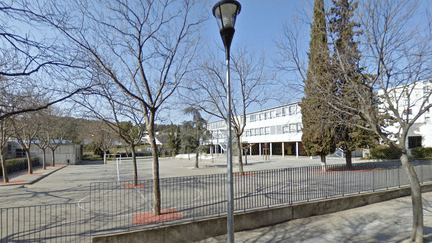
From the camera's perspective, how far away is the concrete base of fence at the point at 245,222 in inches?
254

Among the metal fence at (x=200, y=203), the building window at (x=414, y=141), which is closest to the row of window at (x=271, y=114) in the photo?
the building window at (x=414, y=141)

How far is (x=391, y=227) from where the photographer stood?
7719 mm

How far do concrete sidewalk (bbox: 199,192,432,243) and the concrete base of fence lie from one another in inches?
A: 7.5

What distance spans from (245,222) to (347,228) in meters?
3.14

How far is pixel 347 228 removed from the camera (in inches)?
303

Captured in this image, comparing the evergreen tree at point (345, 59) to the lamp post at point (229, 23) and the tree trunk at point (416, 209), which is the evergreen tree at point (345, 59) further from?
the lamp post at point (229, 23)

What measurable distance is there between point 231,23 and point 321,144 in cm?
1895

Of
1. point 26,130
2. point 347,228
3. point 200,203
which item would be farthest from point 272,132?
point 347,228

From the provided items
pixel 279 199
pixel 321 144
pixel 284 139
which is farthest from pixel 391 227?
pixel 284 139

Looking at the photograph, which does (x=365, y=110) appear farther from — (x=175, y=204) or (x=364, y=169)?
(x=175, y=204)

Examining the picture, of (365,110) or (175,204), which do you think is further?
(175,204)

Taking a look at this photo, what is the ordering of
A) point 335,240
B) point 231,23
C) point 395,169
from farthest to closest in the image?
point 395,169 < point 335,240 < point 231,23

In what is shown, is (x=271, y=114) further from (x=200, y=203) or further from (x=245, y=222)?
(x=245, y=222)

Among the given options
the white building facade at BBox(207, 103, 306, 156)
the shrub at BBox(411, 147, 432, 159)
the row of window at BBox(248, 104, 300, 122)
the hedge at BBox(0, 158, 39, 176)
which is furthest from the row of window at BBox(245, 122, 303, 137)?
the hedge at BBox(0, 158, 39, 176)
